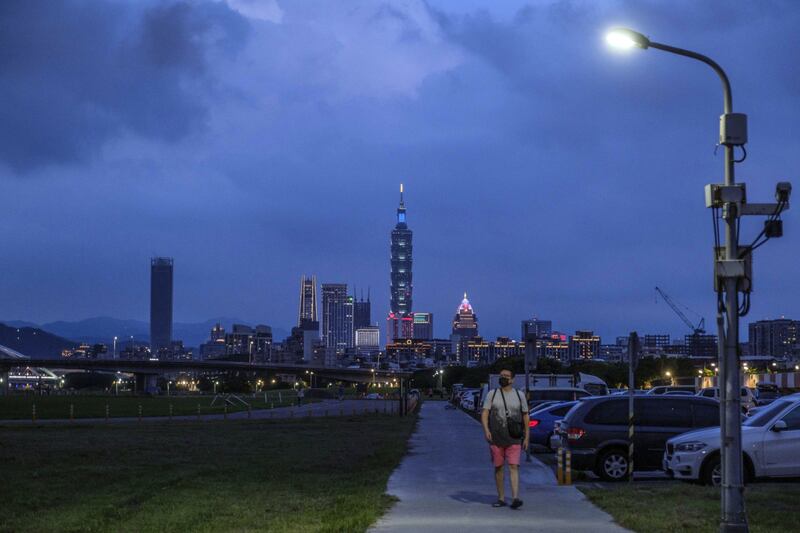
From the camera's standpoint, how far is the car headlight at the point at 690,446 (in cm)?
1750

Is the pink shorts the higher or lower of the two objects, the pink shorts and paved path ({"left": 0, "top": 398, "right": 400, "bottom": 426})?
the higher

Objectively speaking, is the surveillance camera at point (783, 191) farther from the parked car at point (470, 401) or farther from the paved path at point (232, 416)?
the parked car at point (470, 401)

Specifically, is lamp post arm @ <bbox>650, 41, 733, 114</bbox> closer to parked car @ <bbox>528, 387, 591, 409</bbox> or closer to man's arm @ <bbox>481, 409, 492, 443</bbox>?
man's arm @ <bbox>481, 409, 492, 443</bbox>

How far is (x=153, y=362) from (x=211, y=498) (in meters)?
157

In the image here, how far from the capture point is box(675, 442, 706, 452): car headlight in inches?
689

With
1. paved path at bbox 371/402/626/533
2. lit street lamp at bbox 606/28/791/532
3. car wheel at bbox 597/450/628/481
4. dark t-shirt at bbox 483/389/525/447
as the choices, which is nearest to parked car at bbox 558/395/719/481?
car wheel at bbox 597/450/628/481

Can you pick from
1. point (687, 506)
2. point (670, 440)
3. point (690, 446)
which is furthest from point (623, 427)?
point (687, 506)

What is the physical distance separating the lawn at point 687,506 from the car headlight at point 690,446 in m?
0.64

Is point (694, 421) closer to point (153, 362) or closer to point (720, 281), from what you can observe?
point (720, 281)

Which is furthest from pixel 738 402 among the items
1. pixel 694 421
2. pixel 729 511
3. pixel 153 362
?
pixel 153 362

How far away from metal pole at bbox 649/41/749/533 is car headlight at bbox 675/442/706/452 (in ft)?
19.7

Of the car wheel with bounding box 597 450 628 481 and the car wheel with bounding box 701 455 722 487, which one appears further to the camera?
the car wheel with bounding box 597 450 628 481

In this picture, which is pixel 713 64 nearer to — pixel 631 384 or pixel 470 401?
pixel 631 384

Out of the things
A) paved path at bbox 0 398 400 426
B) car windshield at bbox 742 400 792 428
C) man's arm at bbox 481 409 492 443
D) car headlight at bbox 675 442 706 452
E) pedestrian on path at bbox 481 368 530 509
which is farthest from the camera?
paved path at bbox 0 398 400 426
